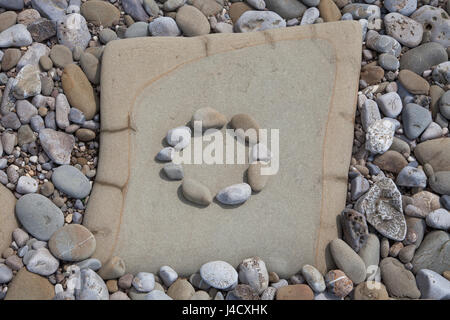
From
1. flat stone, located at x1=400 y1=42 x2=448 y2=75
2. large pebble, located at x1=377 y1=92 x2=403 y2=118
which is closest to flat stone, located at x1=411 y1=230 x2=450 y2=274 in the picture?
large pebble, located at x1=377 y1=92 x2=403 y2=118

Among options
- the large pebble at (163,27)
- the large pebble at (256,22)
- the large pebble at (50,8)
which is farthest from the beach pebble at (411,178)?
the large pebble at (50,8)

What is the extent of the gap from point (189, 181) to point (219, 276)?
41 cm

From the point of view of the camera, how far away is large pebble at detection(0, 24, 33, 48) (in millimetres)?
1976

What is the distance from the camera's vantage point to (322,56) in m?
1.98

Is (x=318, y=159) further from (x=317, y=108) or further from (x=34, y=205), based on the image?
(x=34, y=205)

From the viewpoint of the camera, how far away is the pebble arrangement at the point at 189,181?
167cm

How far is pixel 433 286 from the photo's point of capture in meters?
1.67

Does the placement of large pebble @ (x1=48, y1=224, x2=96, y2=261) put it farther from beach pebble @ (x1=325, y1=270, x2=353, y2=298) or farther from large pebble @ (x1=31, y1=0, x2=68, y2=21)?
large pebble @ (x1=31, y1=0, x2=68, y2=21)

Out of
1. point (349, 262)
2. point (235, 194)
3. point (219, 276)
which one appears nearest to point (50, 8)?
point (235, 194)

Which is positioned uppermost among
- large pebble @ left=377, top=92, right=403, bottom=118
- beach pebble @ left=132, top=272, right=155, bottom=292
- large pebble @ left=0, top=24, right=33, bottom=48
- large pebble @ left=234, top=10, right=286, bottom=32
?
large pebble @ left=234, top=10, right=286, bottom=32

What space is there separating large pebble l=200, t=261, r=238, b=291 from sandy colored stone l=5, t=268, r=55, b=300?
0.62 meters

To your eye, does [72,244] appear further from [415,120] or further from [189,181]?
[415,120]

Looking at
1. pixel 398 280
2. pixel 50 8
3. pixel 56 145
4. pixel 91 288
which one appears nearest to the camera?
pixel 91 288
